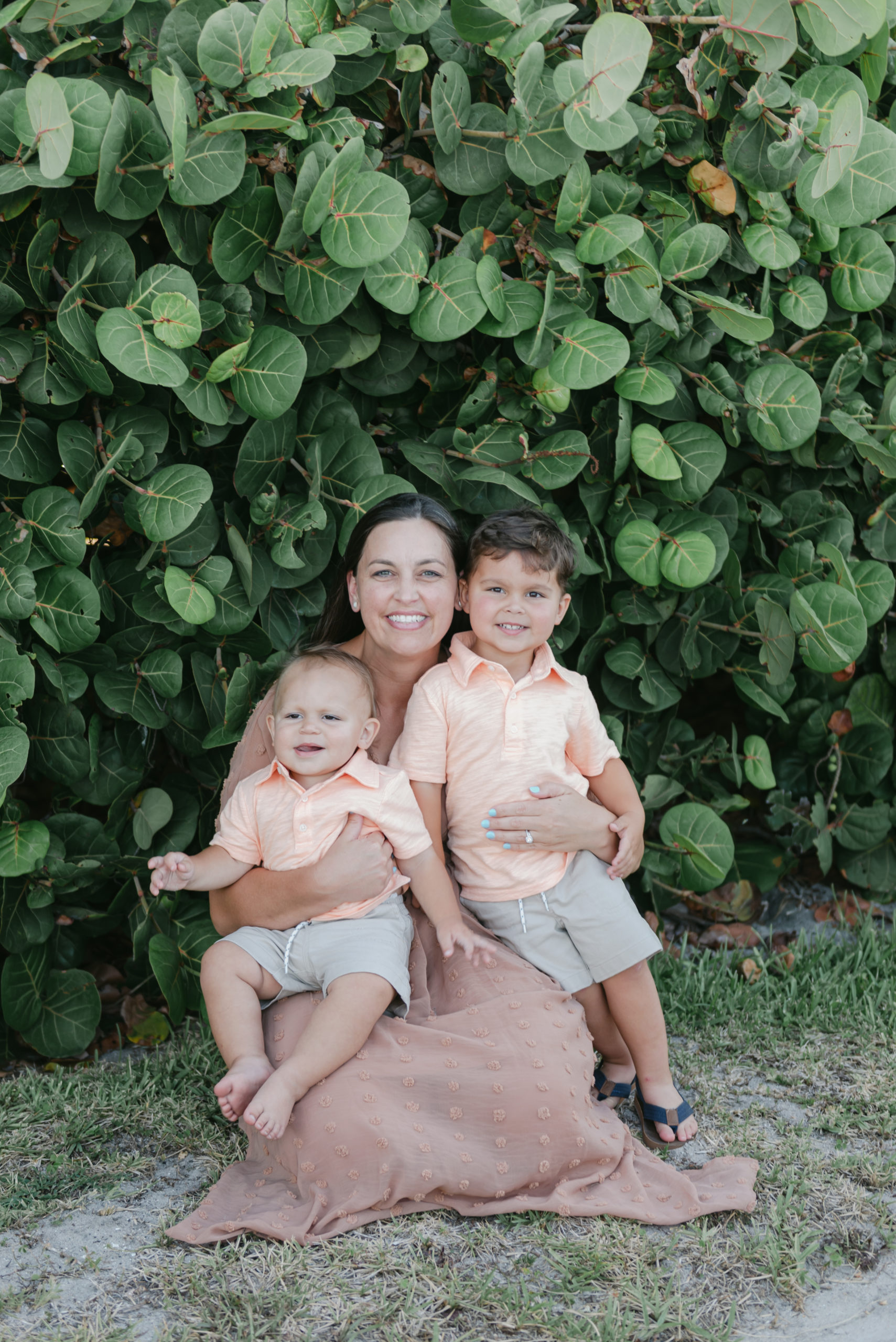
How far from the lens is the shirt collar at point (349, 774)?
202 cm

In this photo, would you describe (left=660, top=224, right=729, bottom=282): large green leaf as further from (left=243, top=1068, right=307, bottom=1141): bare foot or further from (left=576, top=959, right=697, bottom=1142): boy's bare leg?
(left=243, top=1068, right=307, bottom=1141): bare foot

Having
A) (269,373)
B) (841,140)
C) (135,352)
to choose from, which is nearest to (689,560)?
(841,140)

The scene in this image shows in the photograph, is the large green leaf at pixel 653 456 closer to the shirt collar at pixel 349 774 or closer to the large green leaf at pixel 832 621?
the large green leaf at pixel 832 621

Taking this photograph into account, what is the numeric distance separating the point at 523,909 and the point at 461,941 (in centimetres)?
17

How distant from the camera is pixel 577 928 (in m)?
2.09

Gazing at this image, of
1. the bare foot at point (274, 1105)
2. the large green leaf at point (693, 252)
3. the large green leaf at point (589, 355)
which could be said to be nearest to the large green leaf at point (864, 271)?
the large green leaf at point (693, 252)

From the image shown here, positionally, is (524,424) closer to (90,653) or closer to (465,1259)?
(90,653)

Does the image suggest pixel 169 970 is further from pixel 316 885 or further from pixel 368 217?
pixel 368 217

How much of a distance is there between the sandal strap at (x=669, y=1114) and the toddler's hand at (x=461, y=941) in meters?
0.42

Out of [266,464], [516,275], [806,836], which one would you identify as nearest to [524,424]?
[516,275]

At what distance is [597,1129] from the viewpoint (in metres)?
1.88

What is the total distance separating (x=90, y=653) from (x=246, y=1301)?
3.81 feet

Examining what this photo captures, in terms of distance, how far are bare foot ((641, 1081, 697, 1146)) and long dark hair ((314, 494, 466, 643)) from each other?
103 cm

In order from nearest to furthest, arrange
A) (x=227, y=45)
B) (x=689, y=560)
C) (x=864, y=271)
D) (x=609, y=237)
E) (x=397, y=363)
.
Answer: (x=227, y=45) < (x=609, y=237) < (x=397, y=363) < (x=689, y=560) < (x=864, y=271)
